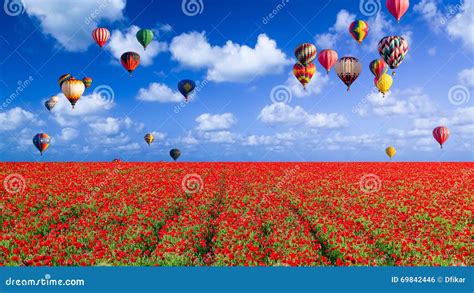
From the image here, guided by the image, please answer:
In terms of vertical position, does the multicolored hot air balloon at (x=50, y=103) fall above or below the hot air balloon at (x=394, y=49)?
above

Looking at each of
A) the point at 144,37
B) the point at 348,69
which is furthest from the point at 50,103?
the point at 348,69

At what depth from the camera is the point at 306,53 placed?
3656cm

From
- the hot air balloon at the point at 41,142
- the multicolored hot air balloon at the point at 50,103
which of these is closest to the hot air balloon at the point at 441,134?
the hot air balloon at the point at 41,142

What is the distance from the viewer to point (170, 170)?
96.0ft

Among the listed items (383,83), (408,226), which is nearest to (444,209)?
(408,226)

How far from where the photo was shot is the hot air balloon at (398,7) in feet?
104

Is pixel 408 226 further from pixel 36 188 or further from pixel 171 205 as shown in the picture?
pixel 36 188

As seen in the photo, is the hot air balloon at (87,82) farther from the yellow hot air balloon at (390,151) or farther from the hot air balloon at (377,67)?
the yellow hot air balloon at (390,151)

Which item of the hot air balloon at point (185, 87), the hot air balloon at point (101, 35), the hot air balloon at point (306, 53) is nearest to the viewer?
the hot air balloon at point (306, 53)

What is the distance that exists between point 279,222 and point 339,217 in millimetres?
2602

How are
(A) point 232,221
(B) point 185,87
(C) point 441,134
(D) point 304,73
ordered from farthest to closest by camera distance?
(B) point 185,87, (C) point 441,134, (D) point 304,73, (A) point 232,221

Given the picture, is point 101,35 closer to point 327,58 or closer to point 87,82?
point 87,82

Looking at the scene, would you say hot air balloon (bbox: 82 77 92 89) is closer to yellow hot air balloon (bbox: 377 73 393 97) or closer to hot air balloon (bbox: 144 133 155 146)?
hot air balloon (bbox: 144 133 155 146)

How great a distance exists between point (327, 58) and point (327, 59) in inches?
3.6
